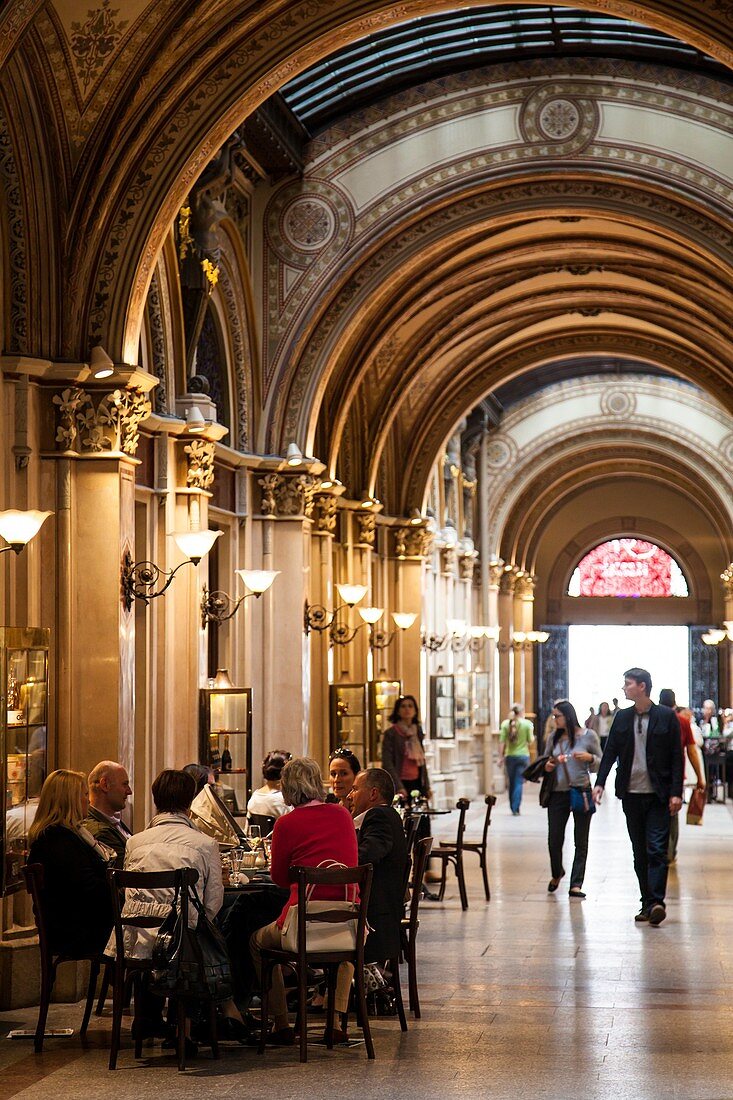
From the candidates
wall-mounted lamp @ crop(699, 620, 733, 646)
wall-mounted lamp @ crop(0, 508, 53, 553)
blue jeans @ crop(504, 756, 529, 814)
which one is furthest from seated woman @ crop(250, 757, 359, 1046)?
wall-mounted lamp @ crop(699, 620, 733, 646)

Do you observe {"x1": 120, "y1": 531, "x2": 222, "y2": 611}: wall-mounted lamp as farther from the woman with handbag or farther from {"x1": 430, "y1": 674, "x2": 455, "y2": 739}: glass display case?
{"x1": 430, "y1": 674, "x2": 455, "y2": 739}: glass display case

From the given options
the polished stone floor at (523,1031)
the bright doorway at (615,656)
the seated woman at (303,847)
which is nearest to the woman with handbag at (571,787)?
the polished stone floor at (523,1031)

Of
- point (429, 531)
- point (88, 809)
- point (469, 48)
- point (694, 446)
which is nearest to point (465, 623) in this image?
point (429, 531)

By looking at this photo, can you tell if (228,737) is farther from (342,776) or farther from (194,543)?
(342,776)

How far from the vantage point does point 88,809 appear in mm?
7609

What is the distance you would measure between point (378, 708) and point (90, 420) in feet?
31.1

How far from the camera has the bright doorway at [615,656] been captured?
3644cm

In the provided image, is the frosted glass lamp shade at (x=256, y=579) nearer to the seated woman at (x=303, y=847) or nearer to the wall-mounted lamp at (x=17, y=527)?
the wall-mounted lamp at (x=17, y=527)

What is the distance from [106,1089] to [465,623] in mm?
19083

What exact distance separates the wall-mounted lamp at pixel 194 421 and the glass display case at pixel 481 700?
1541 centimetres

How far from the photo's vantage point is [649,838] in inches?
419

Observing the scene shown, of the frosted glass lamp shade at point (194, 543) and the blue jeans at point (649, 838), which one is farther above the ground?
the frosted glass lamp shade at point (194, 543)

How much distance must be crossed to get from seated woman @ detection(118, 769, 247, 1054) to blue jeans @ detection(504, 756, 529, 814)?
15.6 m

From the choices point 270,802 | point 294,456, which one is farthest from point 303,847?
point 294,456
